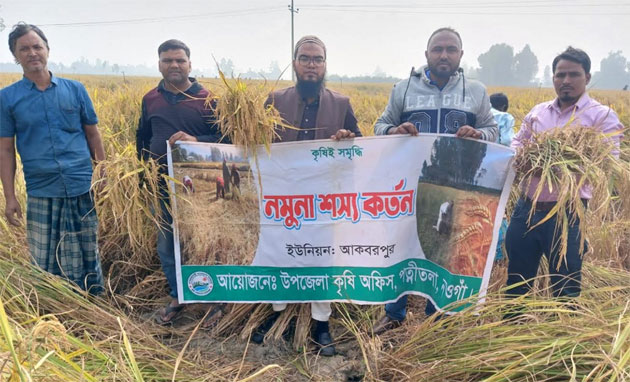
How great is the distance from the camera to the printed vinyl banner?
2.18 metres

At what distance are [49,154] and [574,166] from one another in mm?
2889

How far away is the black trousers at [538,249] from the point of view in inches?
86.0

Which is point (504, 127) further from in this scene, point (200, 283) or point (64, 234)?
point (64, 234)

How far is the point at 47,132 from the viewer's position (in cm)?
237

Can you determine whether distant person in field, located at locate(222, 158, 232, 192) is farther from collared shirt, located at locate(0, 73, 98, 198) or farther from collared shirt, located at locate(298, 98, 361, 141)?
collared shirt, located at locate(0, 73, 98, 198)

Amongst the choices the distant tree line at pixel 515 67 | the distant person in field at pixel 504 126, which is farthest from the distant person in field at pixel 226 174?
the distant tree line at pixel 515 67

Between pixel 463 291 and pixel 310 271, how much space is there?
2.81 feet

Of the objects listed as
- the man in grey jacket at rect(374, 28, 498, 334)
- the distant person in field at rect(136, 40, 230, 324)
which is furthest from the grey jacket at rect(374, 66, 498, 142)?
the distant person in field at rect(136, 40, 230, 324)

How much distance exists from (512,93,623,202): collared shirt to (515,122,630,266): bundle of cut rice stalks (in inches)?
2.4

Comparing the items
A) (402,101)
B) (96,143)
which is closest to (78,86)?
(96,143)

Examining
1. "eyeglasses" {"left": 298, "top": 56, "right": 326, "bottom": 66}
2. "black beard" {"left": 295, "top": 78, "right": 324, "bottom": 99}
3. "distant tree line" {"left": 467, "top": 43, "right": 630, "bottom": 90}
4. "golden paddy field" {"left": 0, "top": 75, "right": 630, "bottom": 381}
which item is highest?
"distant tree line" {"left": 467, "top": 43, "right": 630, "bottom": 90}

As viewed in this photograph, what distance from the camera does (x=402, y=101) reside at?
247 cm

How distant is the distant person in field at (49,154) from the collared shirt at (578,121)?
8.58 ft

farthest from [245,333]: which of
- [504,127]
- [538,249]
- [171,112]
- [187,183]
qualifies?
[504,127]
